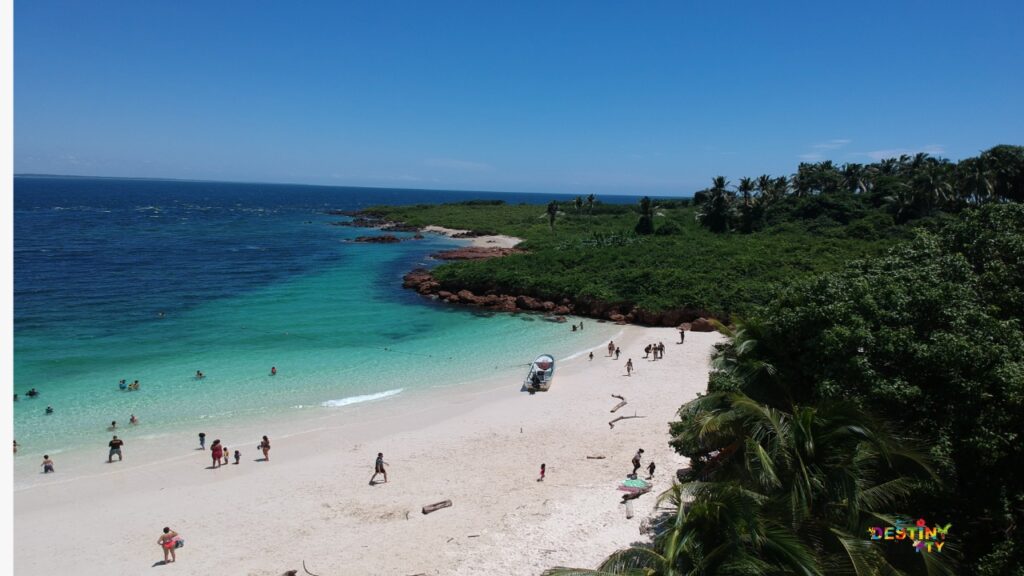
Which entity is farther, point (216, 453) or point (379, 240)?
point (379, 240)

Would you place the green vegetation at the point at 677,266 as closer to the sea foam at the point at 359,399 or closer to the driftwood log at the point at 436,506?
the sea foam at the point at 359,399

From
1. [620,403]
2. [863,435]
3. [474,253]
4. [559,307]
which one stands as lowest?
[620,403]

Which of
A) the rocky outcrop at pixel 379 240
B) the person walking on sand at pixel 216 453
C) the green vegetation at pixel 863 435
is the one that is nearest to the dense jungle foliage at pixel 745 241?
the green vegetation at pixel 863 435

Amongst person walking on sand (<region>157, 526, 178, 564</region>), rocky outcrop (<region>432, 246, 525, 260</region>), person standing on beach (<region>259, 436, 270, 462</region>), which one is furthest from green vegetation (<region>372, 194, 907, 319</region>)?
person walking on sand (<region>157, 526, 178, 564</region>)

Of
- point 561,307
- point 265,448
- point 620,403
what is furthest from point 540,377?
point 561,307

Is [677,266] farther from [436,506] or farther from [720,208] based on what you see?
[436,506]

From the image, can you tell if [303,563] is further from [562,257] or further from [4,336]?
[562,257]
